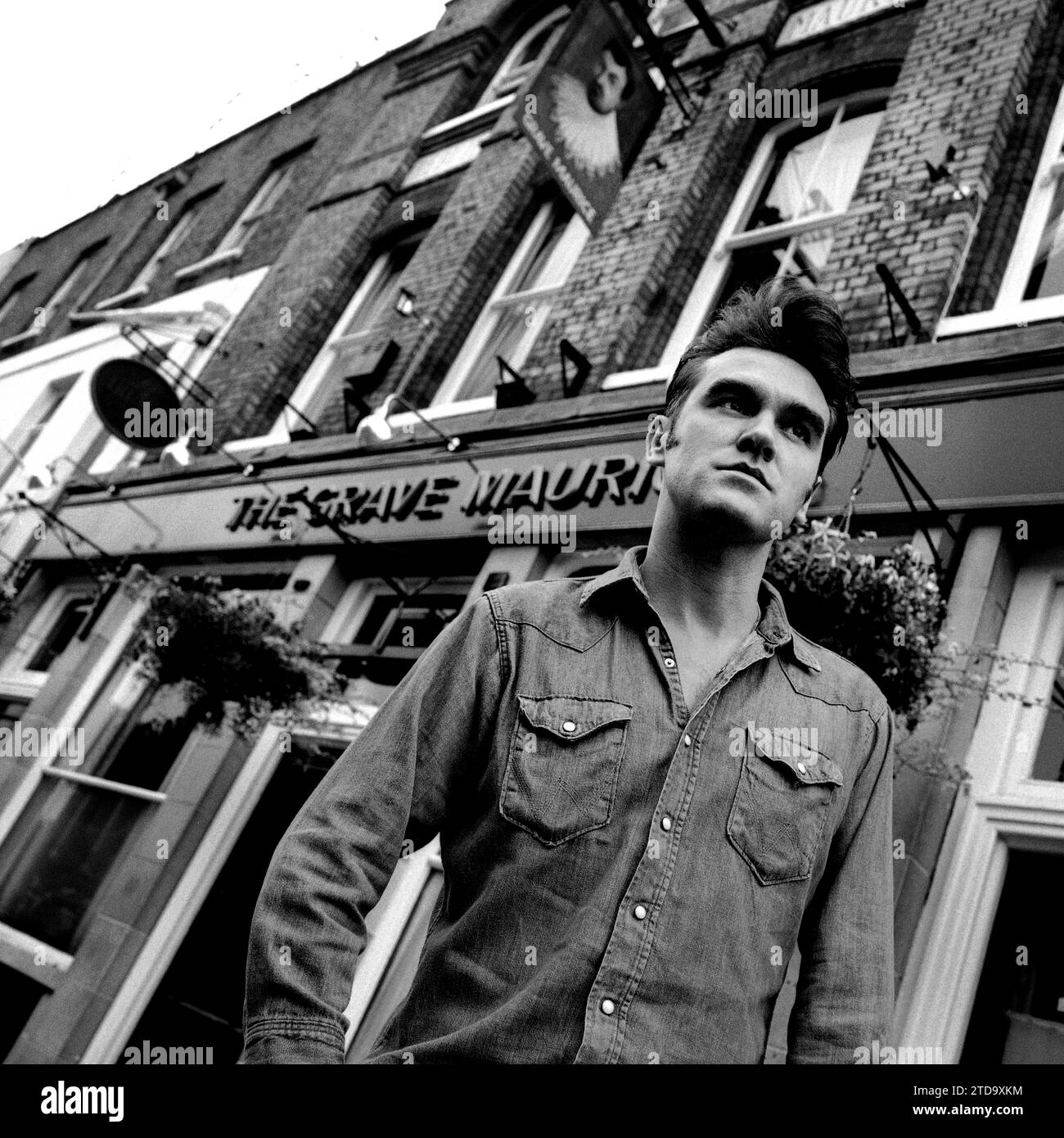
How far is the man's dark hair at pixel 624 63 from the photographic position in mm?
7594

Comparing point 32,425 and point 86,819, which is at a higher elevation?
point 32,425

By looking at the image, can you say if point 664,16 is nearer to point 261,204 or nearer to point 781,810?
point 261,204

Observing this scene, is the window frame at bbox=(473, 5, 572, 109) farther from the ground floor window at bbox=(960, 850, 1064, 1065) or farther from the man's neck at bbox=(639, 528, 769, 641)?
the man's neck at bbox=(639, 528, 769, 641)

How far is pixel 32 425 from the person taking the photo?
15797mm

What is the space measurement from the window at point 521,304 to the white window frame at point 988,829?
5.36 metres

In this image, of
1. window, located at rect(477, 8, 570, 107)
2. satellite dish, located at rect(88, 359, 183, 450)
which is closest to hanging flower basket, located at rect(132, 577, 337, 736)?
satellite dish, located at rect(88, 359, 183, 450)

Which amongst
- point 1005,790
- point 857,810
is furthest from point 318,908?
point 1005,790

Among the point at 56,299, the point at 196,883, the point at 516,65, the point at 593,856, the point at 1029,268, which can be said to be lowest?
the point at 196,883

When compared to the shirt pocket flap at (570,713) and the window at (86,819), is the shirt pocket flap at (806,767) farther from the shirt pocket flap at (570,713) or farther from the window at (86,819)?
the window at (86,819)

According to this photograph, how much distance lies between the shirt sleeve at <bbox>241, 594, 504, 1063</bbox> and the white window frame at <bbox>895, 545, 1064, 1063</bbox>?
132 inches

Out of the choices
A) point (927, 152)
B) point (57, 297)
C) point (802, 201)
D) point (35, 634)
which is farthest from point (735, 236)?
point (57, 297)

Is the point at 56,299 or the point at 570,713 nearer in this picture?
the point at 570,713

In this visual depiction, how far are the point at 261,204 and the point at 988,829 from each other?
50.0ft

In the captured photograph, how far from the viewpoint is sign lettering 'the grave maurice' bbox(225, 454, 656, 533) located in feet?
21.5
